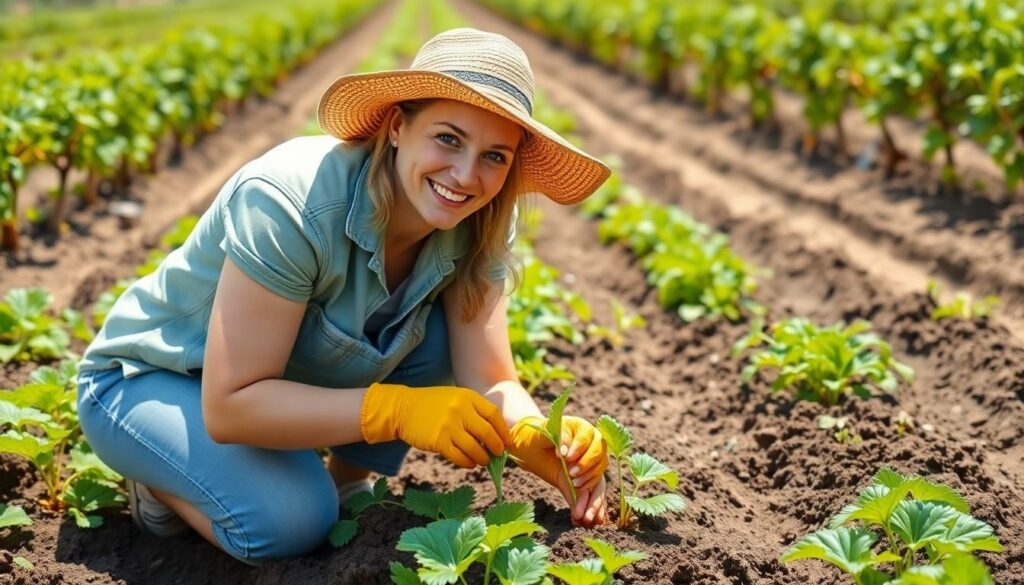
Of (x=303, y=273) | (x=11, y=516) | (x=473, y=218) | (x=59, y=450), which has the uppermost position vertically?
(x=473, y=218)

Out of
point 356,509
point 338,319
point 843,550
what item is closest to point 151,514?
point 356,509

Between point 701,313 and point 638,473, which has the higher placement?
point 638,473

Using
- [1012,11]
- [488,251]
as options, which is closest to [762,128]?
[1012,11]

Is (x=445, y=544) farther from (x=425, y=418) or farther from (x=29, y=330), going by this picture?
(x=29, y=330)

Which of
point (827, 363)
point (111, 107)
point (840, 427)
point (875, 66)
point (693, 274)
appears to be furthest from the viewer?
point (875, 66)

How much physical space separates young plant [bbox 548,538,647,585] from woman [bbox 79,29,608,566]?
49 centimetres

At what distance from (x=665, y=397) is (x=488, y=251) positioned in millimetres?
1592

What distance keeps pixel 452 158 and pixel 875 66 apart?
194 inches

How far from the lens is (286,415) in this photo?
2.62 metres

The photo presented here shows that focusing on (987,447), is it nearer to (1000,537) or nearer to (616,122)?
(1000,537)

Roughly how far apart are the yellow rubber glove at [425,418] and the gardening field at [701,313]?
0.15 m

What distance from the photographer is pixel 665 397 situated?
427cm

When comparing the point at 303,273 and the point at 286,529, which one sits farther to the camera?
the point at 286,529

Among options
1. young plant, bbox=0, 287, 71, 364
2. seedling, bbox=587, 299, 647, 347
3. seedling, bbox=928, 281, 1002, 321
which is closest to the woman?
young plant, bbox=0, 287, 71, 364
